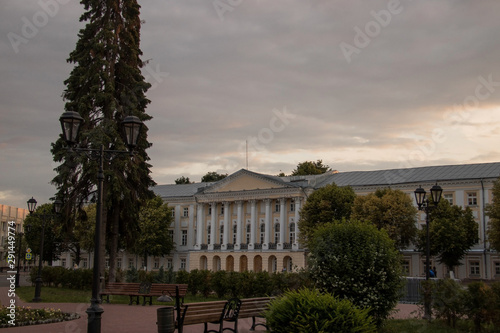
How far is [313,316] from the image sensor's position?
947cm

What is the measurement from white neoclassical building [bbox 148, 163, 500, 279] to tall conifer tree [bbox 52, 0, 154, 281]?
31.2 meters

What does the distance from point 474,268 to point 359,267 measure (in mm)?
45107

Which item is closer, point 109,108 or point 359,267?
point 359,267

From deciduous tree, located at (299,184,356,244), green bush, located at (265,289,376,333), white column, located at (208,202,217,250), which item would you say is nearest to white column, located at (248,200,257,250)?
white column, located at (208,202,217,250)

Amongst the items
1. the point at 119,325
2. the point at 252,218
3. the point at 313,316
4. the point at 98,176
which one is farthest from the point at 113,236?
the point at 252,218

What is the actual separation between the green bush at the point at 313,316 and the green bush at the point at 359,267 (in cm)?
375

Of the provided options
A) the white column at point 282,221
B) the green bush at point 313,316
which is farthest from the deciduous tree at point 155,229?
the green bush at point 313,316

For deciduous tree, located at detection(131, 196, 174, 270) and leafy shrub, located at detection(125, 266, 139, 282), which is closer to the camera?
leafy shrub, located at detection(125, 266, 139, 282)

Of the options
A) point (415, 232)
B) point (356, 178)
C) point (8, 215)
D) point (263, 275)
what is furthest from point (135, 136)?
point (8, 215)

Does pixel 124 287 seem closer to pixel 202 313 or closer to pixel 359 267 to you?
pixel 202 313

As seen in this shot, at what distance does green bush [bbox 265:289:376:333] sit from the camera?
9430mm

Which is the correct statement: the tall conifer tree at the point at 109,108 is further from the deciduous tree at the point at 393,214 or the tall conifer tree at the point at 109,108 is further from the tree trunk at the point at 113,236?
the deciduous tree at the point at 393,214

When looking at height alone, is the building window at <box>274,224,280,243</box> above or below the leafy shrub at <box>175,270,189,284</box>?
above

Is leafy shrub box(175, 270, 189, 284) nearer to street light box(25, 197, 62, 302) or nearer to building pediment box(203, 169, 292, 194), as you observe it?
street light box(25, 197, 62, 302)
